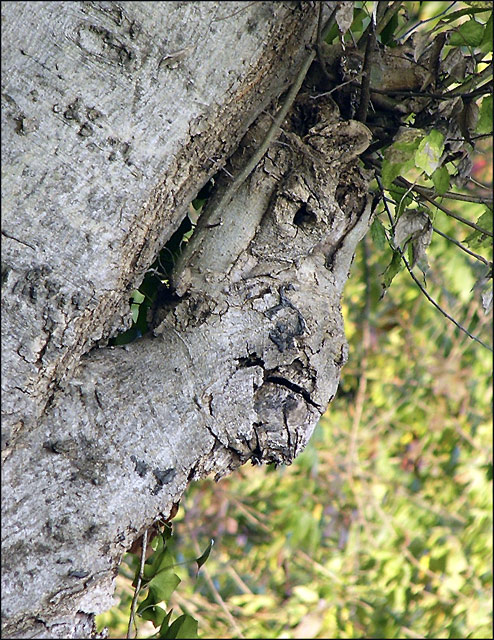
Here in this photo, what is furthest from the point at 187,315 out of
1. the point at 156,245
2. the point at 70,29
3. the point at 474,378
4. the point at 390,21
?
the point at 474,378

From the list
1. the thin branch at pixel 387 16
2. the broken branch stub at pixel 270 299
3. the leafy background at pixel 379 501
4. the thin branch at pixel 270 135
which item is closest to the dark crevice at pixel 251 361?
the broken branch stub at pixel 270 299

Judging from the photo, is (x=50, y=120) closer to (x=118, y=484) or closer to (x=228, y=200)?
(x=228, y=200)

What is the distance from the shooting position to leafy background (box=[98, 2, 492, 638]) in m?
2.73

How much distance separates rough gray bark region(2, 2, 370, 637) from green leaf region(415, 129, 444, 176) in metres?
0.10

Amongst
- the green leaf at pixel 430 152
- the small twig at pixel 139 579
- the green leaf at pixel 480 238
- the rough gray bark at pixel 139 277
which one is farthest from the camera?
the green leaf at pixel 480 238

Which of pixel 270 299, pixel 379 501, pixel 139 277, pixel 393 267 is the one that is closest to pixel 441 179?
pixel 393 267

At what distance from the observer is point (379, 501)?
136 inches

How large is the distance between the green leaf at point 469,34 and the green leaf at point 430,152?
10 cm

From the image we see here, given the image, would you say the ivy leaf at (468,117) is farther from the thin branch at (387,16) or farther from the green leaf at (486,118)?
the thin branch at (387,16)

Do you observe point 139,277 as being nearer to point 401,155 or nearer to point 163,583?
point 401,155

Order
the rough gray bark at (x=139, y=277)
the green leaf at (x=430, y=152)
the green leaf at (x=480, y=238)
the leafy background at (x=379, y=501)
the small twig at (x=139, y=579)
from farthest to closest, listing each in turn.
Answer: the leafy background at (x=379, y=501)
the green leaf at (x=480, y=238)
the small twig at (x=139, y=579)
the green leaf at (x=430, y=152)
the rough gray bark at (x=139, y=277)

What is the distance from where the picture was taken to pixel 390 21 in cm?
105

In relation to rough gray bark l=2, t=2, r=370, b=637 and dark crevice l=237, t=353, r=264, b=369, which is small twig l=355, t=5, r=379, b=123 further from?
dark crevice l=237, t=353, r=264, b=369

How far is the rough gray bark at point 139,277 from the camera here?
70 cm
